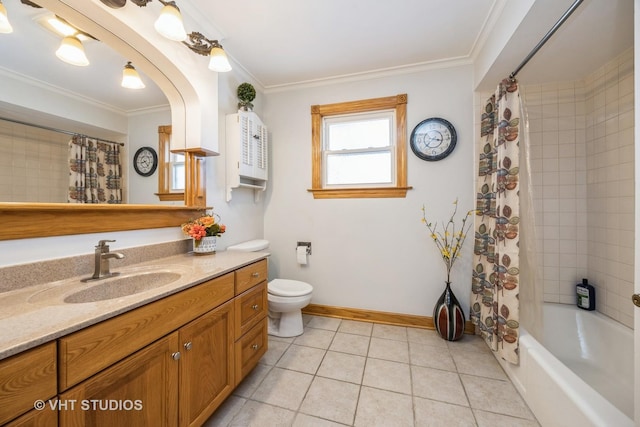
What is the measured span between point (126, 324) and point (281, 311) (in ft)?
4.44

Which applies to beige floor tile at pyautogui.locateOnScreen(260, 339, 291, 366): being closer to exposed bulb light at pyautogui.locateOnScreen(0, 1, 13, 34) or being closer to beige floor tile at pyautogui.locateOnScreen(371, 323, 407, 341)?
beige floor tile at pyautogui.locateOnScreen(371, 323, 407, 341)

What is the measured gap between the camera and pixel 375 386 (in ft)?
5.04

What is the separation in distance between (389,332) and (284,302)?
1.00 m

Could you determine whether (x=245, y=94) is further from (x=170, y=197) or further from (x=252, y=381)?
(x=252, y=381)

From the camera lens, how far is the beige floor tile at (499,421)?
127cm

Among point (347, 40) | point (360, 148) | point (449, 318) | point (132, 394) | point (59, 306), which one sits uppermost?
point (347, 40)

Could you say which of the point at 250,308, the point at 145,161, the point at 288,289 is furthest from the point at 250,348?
the point at 145,161

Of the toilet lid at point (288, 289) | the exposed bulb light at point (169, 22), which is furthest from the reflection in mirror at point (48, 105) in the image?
the toilet lid at point (288, 289)

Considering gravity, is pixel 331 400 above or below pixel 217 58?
below

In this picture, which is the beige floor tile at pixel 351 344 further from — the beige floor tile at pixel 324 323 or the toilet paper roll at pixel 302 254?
the toilet paper roll at pixel 302 254

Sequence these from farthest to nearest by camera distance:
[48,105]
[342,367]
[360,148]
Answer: [360,148] → [342,367] → [48,105]

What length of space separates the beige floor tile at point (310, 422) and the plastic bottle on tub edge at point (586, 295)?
204cm

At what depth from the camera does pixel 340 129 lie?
8.38ft
